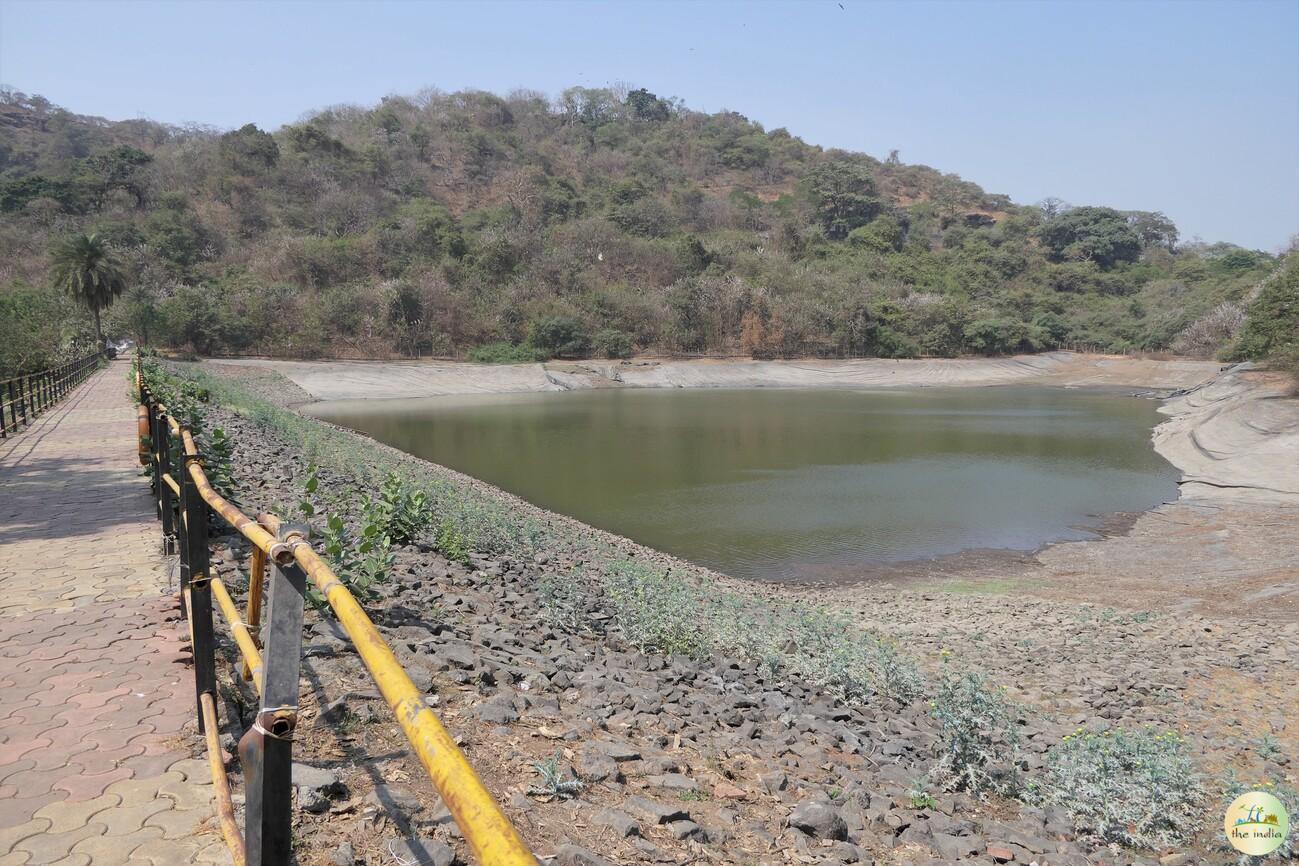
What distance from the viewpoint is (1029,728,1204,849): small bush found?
4.54 meters

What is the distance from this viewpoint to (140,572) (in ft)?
19.6

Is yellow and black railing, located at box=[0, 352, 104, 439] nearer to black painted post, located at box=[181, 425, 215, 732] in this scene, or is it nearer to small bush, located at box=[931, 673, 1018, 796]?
black painted post, located at box=[181, 425, 215, 732]

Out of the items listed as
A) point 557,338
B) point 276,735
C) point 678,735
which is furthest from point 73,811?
point 557,338

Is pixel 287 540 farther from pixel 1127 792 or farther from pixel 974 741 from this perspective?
pixel 1127 792

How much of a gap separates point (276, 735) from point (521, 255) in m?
66.2

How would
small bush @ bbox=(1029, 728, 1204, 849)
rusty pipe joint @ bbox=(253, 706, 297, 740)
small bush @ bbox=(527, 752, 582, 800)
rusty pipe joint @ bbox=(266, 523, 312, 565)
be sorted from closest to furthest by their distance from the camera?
Answer: rusty pipe joint @ bbox=(253, 706, 297, 740) < rusty pipe joint @ bbox=(266, 523, 312, 565) < small bush @ bbox=(527, 752, 582, 800) < small bush @ bbox=(1029, 728, 1204, 849)

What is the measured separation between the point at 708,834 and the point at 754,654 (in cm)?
333

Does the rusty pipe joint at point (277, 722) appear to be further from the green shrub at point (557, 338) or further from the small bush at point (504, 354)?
the green shrub at point (557, 338)

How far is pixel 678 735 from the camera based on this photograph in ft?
15.1

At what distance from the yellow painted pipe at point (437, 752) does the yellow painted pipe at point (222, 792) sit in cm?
104

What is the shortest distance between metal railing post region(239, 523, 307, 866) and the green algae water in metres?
11.6

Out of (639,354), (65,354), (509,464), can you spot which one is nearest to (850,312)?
(639,354)

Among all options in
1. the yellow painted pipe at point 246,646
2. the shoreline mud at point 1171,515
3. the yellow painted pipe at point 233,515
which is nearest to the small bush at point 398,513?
the yellow painted pipe at point 233,515

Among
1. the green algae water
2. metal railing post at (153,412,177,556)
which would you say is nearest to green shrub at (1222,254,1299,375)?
the green algae water
